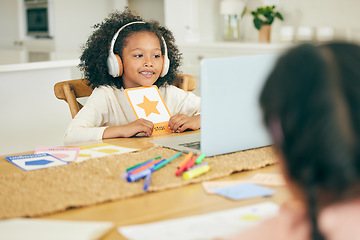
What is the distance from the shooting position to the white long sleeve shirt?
1.48 meters

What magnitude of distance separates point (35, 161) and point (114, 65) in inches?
26.5

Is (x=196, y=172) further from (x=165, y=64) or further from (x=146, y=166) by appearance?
(x=165, y=64)

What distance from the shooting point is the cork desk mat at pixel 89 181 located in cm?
82

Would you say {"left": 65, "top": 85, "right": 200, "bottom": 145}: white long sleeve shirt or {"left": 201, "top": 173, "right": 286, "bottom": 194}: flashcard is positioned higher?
{"left": 65, "top": 85, "right": 200, "bottom": 145}: white long sleeve shirt

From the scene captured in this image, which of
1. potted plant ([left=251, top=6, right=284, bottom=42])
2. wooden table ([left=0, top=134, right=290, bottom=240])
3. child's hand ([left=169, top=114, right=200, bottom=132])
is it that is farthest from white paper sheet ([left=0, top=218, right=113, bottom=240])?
potted plant ([left=251, top=6, right=284, bottom=42])

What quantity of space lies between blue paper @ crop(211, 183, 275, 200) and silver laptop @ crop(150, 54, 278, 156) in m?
0.17

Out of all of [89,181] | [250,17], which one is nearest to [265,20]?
[250,17]

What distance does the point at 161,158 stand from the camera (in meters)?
1.10

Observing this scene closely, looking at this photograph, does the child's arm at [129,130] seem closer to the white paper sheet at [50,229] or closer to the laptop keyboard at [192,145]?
the laptop keyboard at [192,145]

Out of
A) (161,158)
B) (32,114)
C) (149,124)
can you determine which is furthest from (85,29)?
(161,158)

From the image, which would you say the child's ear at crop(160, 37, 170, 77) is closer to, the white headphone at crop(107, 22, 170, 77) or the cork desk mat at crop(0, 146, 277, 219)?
the white headphone at crop(107, 22, 170, 77)

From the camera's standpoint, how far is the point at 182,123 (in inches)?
59.6

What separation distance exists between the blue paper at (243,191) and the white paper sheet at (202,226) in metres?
0.06

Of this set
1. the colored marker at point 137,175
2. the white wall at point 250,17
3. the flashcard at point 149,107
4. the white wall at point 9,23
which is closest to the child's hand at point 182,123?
the flashcard at point 149,107
